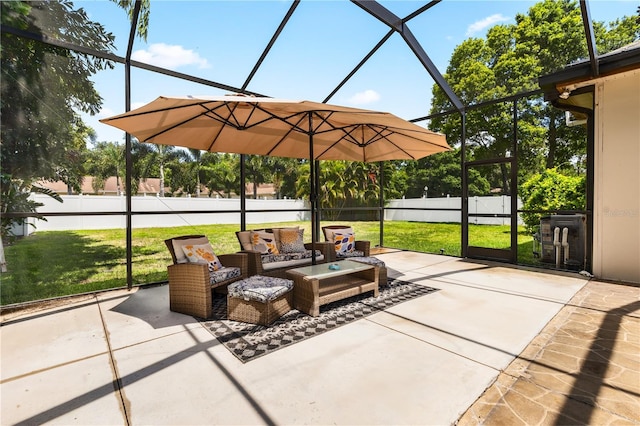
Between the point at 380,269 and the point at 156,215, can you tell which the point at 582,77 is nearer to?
the point at 380,269

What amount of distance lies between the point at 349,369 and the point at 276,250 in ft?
9.88

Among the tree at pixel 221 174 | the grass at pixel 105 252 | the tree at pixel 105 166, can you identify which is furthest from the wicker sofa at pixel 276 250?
the tree at pixel 221 174

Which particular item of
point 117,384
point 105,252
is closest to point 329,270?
point 117,384

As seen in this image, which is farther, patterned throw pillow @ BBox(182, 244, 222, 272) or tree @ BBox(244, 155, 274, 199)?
tree @ BBox(244, 155, 274, 199)

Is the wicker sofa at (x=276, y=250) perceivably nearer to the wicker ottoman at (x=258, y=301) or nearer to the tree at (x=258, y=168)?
the wicker ottoman at (x=258, y=301)

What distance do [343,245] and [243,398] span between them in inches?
143

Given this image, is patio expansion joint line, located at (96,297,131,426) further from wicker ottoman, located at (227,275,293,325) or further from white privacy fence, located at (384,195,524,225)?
white privacy fence, located at (384,195,524,225)

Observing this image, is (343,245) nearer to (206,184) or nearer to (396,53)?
(396,53)

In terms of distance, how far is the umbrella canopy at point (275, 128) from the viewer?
10.4 ft

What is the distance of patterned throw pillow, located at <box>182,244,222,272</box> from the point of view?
3.88 meters

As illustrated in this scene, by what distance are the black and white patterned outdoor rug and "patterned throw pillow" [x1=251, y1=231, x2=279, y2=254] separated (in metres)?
1.07

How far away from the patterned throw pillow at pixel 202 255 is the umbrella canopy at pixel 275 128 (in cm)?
158

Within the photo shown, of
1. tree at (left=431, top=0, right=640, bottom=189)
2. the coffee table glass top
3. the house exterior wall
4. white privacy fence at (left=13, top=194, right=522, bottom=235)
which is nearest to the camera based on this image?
the coffee table glass top

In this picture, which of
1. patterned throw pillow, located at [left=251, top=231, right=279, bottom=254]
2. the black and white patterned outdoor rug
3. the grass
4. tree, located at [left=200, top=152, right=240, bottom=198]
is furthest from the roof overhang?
tree, located at [left=200, top=152, right=240, bottom=198]
